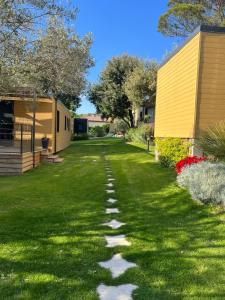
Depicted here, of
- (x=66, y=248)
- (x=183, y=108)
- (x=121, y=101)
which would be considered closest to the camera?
(x=66, y=248)

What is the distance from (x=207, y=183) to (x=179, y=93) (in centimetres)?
567

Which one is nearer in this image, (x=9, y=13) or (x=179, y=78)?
(x=9, y=13)

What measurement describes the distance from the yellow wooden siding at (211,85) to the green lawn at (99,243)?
2.41 meters

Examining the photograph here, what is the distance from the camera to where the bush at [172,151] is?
1016 cm

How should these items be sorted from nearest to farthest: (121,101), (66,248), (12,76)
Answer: (66,248) < (12,76) < (121,101)

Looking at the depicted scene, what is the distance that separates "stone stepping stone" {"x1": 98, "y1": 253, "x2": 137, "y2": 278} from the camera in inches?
138

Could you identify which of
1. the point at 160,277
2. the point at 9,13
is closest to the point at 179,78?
the point at 9,13

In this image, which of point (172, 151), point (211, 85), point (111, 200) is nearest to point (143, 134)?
point (172, 151)

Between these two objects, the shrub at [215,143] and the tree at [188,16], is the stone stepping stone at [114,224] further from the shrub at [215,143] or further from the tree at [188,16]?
the tree at [188,16]

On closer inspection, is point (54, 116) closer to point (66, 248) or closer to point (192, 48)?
point (192, 48)

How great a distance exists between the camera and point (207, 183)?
5.82 metres

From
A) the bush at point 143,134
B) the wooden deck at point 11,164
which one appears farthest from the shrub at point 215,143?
the bush at point 143,134

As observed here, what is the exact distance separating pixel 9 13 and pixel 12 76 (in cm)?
130

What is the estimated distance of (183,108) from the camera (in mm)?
10312
